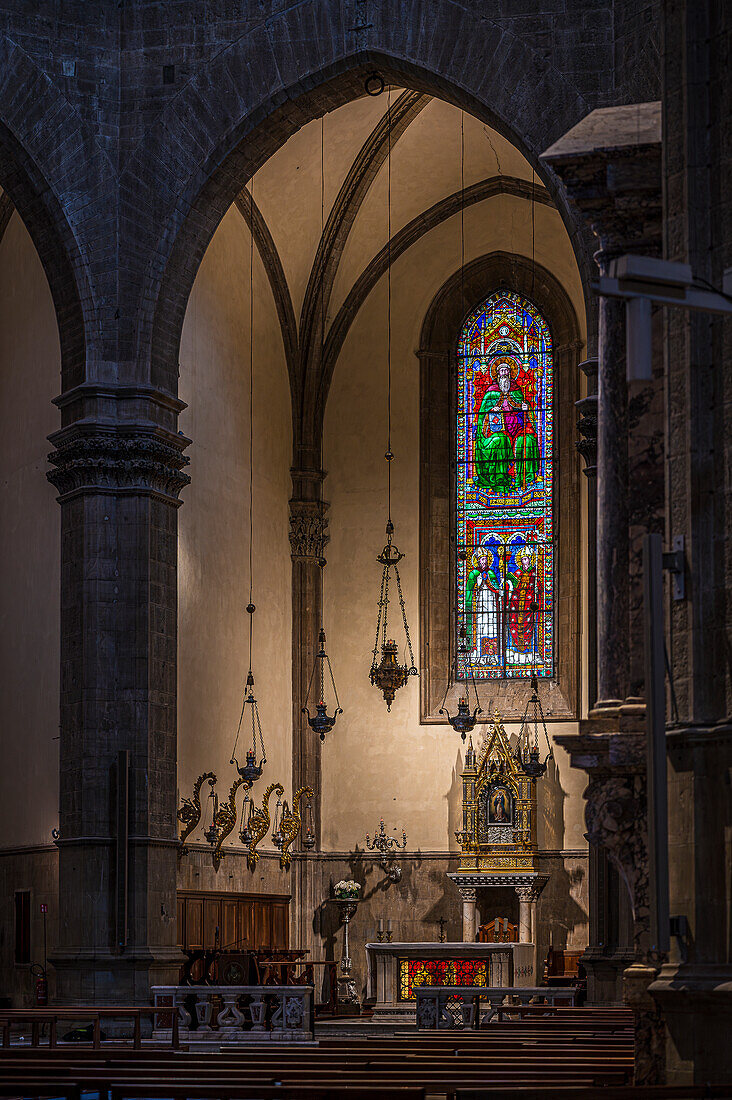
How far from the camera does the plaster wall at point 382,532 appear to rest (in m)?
25.7

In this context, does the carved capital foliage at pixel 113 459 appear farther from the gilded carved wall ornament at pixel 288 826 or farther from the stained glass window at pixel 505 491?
the stained glass window at pixel 505 491

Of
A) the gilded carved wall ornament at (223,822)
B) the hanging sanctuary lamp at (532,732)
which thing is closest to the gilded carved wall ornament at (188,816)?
the gilded carved wall ornament at (223,822)

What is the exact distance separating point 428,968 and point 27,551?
724cm

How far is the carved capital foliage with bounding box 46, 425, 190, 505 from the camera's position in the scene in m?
19.3

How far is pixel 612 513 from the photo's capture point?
9656 mm

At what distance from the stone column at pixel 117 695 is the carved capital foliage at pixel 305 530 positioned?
22.5 ft

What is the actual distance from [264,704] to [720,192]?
17240 millimetres

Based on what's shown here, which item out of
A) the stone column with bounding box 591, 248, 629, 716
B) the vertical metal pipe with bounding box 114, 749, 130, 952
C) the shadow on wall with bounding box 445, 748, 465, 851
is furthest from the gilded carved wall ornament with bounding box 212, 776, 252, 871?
the stone column with bounding box 591, 248, 629, 716

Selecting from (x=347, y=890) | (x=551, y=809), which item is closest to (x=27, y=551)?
(x=347, y=890)

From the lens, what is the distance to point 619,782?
912 cm

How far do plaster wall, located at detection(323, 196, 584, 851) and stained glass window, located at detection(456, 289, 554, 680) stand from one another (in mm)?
686

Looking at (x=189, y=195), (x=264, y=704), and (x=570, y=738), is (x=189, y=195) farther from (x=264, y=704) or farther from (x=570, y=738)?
(x=570, y=738)

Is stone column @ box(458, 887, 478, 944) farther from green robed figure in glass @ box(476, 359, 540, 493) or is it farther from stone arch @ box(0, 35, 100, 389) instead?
stone arch @ box(0, 35, 100, 389)

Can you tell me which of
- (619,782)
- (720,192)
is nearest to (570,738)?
(619,782)
